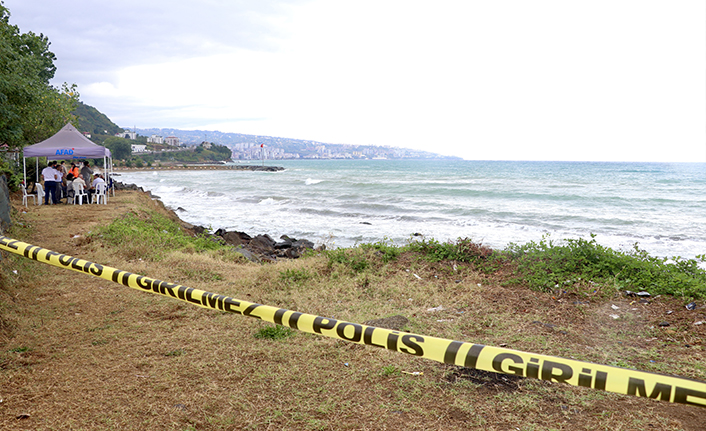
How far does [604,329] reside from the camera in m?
4.54

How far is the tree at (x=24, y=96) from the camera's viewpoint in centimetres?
925

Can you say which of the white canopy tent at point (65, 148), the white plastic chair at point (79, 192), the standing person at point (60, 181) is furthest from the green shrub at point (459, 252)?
the standing person at point (60, 181)

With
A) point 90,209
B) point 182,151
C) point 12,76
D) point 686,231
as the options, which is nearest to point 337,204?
point 90,209

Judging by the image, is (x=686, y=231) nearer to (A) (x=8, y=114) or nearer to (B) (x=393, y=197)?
(B) (x=393, y=197)

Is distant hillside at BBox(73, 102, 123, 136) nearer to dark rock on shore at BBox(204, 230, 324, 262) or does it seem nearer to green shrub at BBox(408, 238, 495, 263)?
dark rock on shore at BBox(204, 230, 324, 262)

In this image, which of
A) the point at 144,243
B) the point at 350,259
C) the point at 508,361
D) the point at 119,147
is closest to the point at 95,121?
the point at 119,147

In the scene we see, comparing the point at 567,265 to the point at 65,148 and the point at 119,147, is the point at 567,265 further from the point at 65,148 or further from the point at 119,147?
the point at 119,147

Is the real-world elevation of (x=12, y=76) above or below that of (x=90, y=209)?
above

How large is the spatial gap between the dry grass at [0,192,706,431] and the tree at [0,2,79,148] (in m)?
4.96

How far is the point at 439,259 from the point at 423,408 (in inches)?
165

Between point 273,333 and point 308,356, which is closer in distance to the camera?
point 308,356

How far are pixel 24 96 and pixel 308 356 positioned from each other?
10148 mm

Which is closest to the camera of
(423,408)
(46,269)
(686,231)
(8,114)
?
(423,408)

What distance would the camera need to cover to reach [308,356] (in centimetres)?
396
